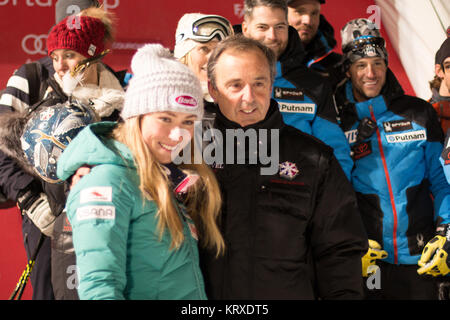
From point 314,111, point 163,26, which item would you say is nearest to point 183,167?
point 314,111

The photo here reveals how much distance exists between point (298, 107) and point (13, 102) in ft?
4.62

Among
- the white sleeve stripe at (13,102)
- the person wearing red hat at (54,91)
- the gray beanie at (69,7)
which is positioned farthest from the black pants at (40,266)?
the gray beanie at (69,7)

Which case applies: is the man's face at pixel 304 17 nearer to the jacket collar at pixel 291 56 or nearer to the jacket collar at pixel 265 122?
the jacket collar at pixel 291 56

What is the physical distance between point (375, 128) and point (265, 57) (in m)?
1.12

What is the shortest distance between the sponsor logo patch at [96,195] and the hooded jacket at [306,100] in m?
1.45

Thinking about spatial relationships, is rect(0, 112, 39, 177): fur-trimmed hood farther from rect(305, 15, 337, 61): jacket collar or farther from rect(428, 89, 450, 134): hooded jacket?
rect(428, 89, 450, 134): hooded jacket

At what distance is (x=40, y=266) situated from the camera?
243 cm

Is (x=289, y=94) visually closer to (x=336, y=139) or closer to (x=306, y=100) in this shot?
(x=306, y=100)

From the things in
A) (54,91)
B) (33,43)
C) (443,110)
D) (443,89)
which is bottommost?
(54,91)

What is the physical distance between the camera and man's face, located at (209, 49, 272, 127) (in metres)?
2.04

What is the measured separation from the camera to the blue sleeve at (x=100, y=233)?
5.02 feet

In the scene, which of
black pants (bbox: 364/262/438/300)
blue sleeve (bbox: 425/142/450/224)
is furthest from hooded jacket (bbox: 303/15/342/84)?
black pants (bbox: 364/262/438/300)

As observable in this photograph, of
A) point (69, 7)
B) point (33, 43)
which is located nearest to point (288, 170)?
point (69, 7)
